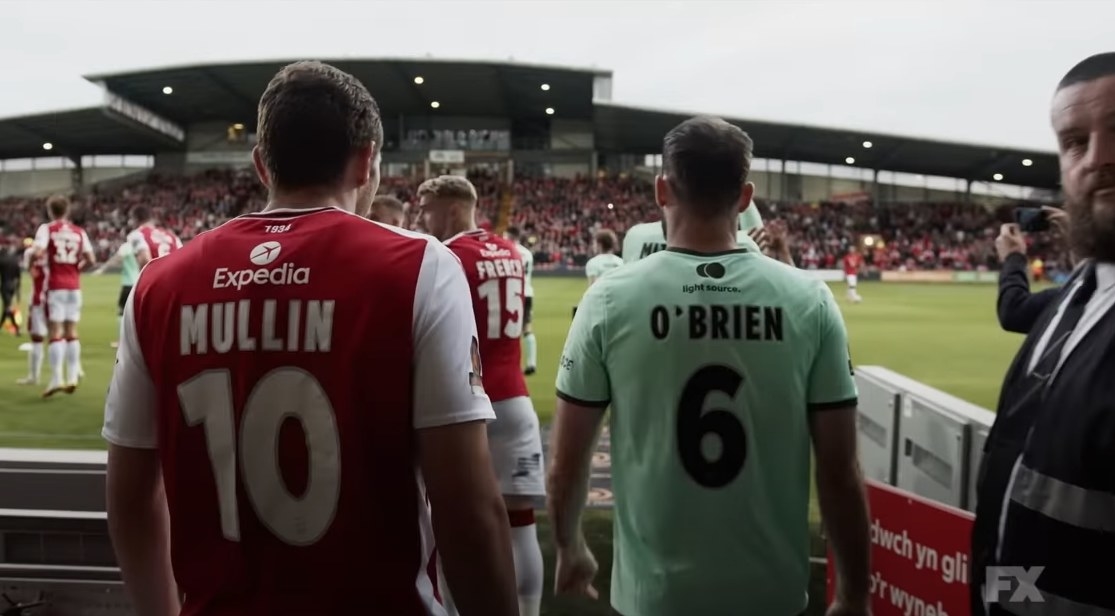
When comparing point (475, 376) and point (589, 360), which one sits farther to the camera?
point (589, 360)

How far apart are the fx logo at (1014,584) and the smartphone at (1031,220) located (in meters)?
1.61

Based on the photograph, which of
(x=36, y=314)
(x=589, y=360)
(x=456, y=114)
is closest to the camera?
(x=589, y=360)

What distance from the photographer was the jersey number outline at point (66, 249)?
342 inches

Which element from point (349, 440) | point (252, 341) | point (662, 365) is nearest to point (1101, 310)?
point (662, 365)

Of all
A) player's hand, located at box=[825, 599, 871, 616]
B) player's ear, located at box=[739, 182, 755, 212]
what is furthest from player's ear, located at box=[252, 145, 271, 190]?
player's hand, located at box=[825, 599, 871, 616]

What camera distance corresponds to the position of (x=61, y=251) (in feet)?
28.6

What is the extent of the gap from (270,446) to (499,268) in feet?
8.51

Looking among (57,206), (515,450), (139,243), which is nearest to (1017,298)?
(515,450)

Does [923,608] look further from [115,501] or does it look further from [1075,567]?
[115,501]

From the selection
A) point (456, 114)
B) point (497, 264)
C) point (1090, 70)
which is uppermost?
point (456, 114)

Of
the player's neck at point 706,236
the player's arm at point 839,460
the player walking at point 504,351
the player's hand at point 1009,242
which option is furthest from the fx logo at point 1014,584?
the player walking at point 504,351

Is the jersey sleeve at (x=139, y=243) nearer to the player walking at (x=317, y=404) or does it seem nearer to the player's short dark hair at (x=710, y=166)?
the player walking at (x=317, y=404)

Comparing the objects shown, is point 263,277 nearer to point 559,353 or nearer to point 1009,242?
point 1009,242

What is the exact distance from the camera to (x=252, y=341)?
1472mm
